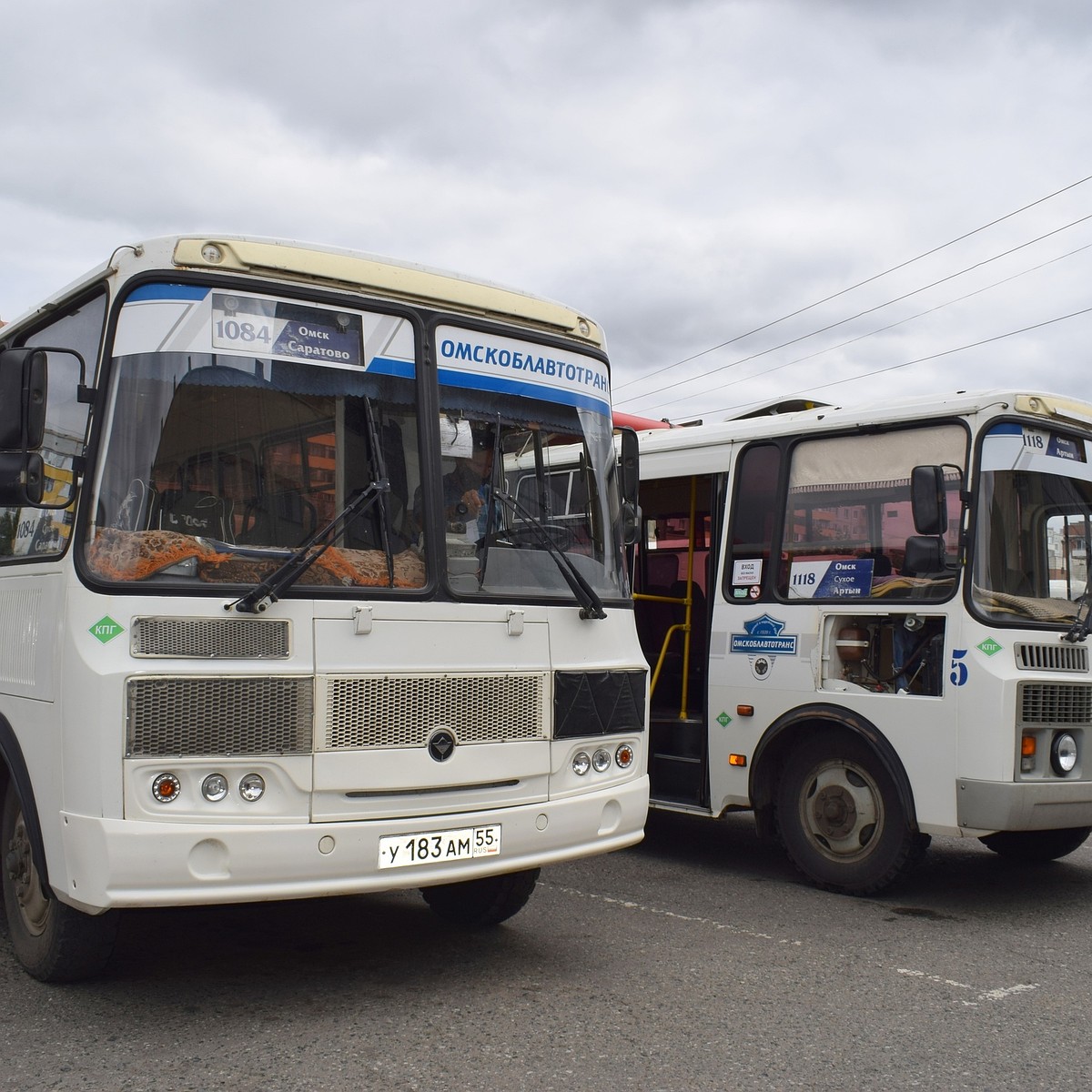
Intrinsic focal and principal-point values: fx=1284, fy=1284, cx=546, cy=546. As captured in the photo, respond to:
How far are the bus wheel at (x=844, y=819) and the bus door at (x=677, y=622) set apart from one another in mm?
713

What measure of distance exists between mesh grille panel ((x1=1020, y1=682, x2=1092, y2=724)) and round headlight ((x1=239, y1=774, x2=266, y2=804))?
4.02 meters

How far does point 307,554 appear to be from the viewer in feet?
15.7

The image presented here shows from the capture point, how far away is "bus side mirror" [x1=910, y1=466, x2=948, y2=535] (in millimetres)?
6648

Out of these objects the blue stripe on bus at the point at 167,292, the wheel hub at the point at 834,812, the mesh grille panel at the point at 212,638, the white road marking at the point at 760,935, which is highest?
the blue stripe on bus at the point at 167,292

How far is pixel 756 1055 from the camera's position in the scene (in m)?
4.48

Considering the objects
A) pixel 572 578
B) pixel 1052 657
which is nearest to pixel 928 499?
pixel 1052 657

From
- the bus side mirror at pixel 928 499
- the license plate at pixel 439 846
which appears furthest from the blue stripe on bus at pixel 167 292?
the bus side mirror at pixel 928 499

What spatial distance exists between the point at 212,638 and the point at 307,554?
47 centimetres

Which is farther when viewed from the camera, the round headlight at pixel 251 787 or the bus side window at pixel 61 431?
the bus side window at pixel 61 431

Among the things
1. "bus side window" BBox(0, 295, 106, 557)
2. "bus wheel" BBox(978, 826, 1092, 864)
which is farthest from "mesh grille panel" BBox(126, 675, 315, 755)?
"bus wheel" BBox(978, 826, 1092, 864)

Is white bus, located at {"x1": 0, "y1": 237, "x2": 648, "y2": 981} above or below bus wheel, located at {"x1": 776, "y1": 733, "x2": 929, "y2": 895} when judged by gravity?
above

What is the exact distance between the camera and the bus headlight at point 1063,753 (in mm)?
6766

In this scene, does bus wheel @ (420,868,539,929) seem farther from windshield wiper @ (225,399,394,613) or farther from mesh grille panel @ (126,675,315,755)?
windshield wiper @ (225,399,394,613)

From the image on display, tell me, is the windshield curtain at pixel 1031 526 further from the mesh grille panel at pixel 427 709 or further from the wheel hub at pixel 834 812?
the mesh grille panel at pixel 427 709
